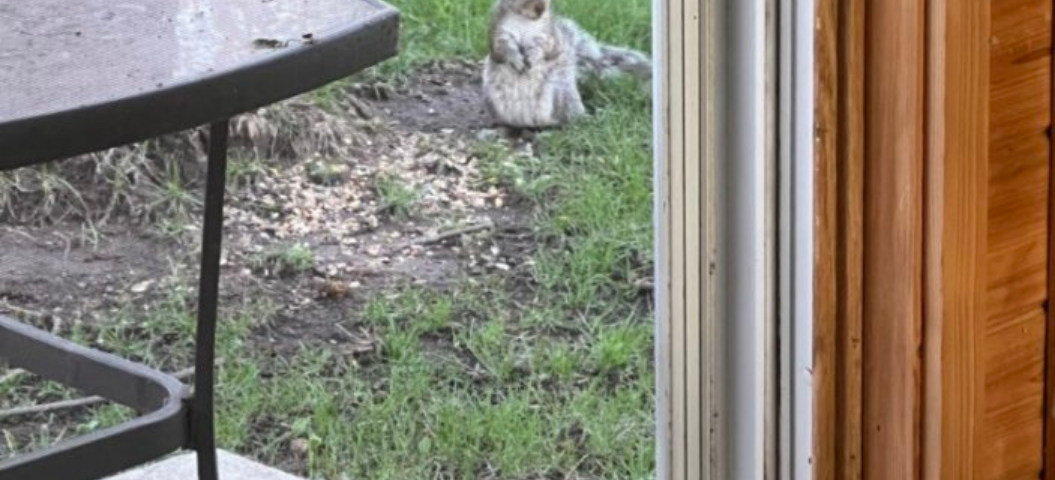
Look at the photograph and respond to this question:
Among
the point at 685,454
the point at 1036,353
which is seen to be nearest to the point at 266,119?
the point at 685,454

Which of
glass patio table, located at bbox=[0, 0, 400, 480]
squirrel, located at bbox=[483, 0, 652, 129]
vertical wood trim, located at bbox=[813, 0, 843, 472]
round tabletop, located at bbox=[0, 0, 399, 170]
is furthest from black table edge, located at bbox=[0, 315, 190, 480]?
vertical wood trim, located at bbox=[813, 0, 843, 472]

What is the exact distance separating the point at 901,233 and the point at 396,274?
39 cm

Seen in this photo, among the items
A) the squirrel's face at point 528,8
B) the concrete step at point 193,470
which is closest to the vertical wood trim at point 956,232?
the squirrel's face at point 528,8

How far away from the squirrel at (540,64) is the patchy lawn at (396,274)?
0.05ft

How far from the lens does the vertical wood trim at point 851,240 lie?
1.41 metres

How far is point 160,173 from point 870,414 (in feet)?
1.82

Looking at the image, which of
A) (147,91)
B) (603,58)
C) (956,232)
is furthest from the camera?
(603,58)

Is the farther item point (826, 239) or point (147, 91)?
point (826, 239)

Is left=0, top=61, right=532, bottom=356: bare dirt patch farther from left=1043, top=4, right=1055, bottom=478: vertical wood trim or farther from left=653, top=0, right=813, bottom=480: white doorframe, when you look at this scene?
left=1043, top=4, right=1055, bottom=478: vertical wood trim

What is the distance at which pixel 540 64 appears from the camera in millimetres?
1555

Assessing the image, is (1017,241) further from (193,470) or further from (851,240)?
(193,470)

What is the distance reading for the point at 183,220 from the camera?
4.71 ft

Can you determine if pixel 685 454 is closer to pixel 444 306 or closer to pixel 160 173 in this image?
pixel 444 306

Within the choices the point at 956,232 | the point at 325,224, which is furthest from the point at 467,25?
the point at 956,232
